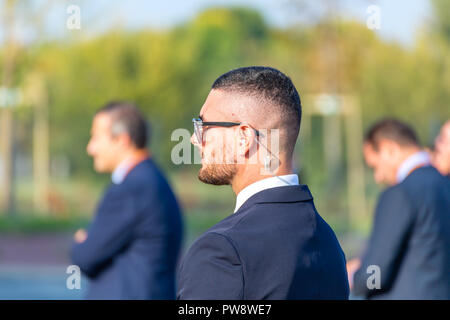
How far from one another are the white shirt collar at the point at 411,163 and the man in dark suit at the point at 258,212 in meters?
2.09

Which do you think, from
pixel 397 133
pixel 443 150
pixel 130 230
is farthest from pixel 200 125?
pixel 443 150

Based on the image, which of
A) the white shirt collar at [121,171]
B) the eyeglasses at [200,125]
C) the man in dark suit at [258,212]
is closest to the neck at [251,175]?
the man in dark suit at [258,212]

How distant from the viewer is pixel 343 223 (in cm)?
1773

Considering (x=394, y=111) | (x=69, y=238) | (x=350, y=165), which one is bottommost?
(x=69, y=238)

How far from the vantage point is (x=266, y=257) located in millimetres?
1893

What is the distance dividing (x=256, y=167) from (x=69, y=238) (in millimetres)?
15748

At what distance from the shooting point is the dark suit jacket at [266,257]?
1.86 m

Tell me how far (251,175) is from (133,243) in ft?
6.54

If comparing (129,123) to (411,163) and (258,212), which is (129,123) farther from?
(258,212)

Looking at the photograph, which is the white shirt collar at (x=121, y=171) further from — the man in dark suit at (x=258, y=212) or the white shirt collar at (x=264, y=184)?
the white shirt collar at (x=264, y=184)

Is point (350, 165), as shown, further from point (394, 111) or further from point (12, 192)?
point (12, 192)

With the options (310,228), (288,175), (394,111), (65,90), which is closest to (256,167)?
(288,175)
